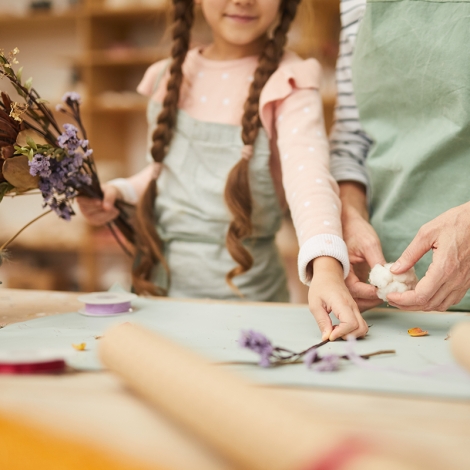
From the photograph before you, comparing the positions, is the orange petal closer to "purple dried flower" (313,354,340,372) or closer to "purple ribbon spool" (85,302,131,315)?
"purple dried flower" (313,354,340,372)

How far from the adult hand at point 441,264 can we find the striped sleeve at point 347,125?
0.36 meters

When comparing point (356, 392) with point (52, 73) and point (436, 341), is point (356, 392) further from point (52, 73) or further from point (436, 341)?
point (52, 73)

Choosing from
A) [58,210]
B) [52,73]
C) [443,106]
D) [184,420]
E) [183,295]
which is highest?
[52,73]

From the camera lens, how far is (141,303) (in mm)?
953

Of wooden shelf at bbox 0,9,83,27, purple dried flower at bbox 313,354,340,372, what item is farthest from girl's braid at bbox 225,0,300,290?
wooden shelf at bbox 0,9,83,27

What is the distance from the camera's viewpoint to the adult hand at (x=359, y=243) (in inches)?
33.8

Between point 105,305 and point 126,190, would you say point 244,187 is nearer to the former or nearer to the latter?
point 126,190

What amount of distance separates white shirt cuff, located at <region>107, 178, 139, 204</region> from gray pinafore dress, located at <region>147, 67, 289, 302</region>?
0.06m

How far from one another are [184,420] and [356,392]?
0.19 meters

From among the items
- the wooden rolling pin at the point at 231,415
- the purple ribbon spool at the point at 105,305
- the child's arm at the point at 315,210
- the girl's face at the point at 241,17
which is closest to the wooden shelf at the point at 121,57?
the girl's face at the point at 241,17

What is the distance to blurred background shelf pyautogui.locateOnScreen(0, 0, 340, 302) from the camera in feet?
11.3

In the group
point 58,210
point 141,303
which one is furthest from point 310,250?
→ point 58,210

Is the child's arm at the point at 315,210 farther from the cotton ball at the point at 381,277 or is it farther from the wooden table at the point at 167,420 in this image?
the wooden table at the point at 167,420

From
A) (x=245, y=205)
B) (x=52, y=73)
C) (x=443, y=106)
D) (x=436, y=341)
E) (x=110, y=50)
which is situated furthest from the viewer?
(x=52, y=73)
